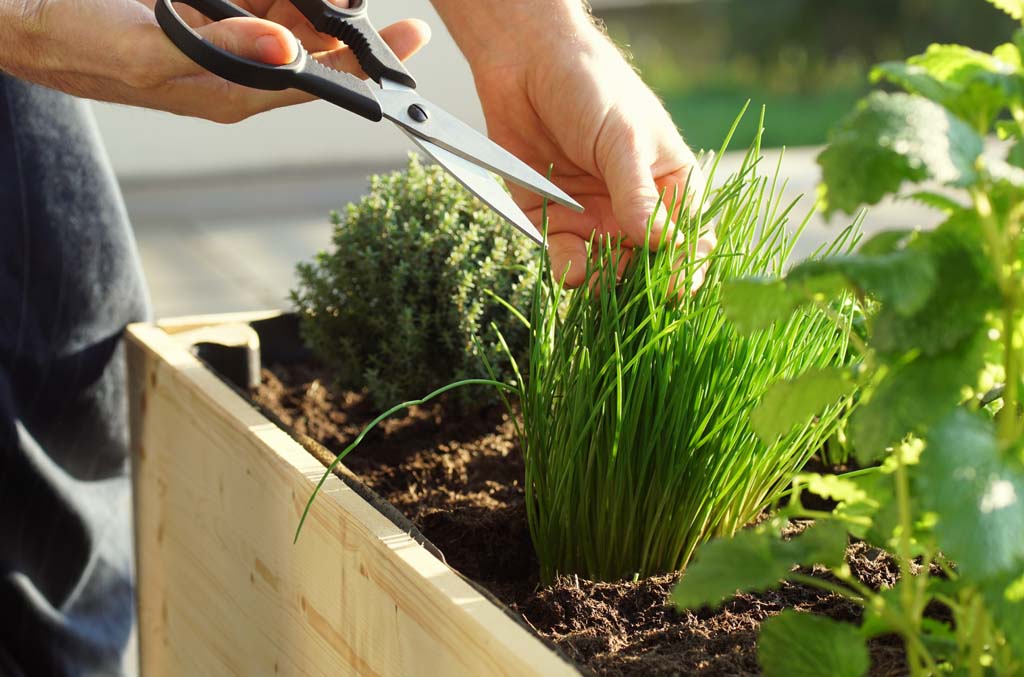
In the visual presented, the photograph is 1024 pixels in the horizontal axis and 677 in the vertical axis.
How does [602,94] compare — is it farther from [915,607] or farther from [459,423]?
[915,607]

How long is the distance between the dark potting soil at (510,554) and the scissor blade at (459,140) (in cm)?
31

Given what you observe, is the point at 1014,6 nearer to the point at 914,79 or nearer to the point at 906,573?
the point at 914,79

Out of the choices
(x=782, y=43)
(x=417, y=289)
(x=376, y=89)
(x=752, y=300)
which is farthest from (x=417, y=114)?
(x=782, y=43)

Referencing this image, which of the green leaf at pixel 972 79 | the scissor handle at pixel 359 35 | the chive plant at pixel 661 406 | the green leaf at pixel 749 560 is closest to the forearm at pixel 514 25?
the scissor handle at pixel 359 35

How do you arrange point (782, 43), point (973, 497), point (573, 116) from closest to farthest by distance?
point (973, 497)
point (573, 116)
point (782, 43)

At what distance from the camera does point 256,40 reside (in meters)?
0.90

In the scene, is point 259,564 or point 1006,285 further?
point 259,564

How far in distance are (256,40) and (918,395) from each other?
1.97 ft

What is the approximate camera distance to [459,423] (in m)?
1.35

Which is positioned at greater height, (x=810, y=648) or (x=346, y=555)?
(x=810, y=648)

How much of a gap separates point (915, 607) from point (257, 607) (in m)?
0.70

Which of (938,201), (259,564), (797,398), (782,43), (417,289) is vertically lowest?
(259,564)

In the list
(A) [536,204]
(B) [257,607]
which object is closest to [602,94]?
(A) [536,204]

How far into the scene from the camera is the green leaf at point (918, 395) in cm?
51
